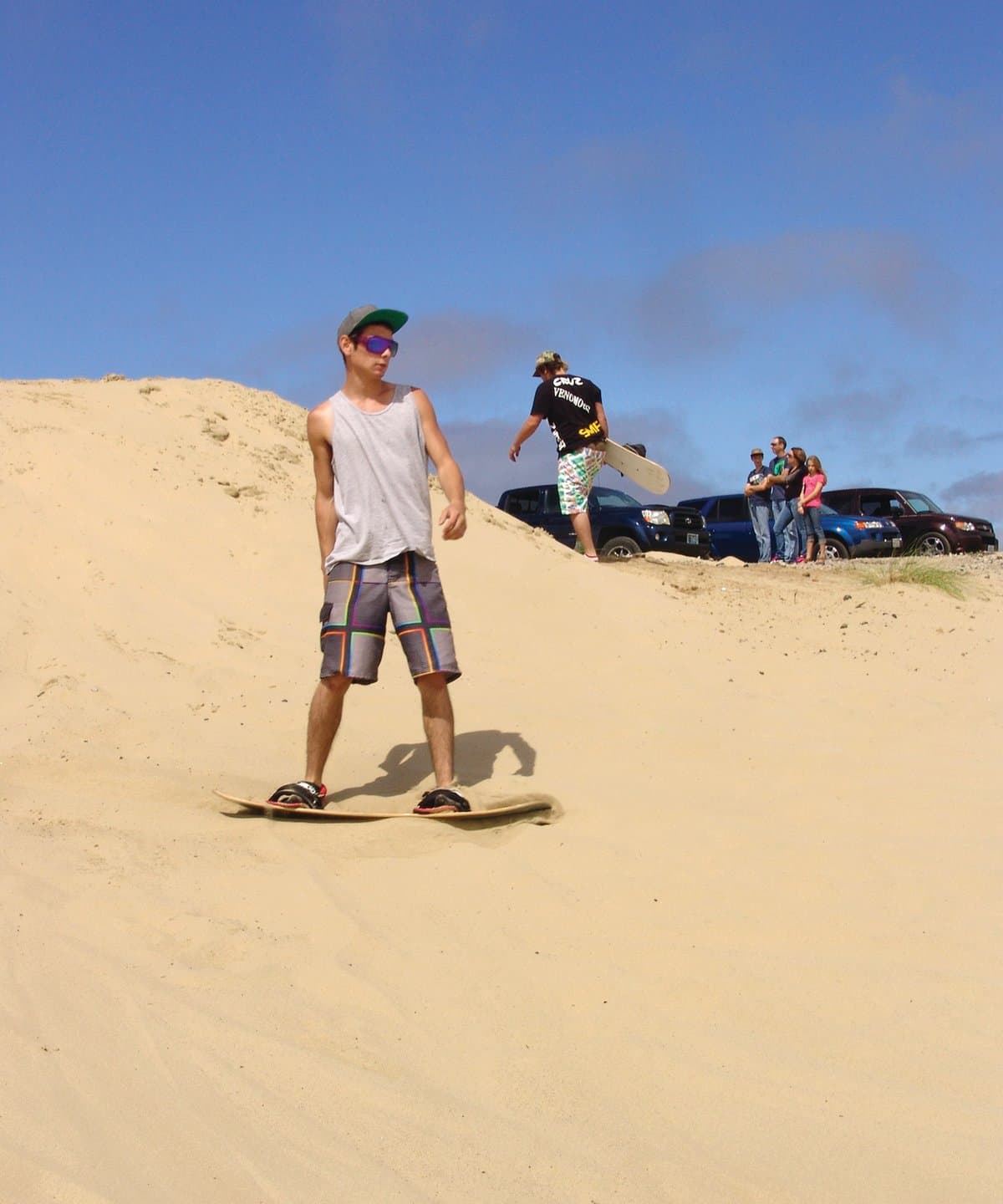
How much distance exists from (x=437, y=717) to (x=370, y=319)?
65.4 inches

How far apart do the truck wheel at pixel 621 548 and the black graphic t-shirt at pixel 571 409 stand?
19.9 ft

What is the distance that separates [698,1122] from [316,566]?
5.73 meters

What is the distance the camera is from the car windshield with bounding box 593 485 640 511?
16734mm

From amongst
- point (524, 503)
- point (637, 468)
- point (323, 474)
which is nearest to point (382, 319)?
point (323, 474)

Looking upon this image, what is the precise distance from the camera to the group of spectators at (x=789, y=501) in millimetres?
16359

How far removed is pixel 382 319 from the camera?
17.1 ft

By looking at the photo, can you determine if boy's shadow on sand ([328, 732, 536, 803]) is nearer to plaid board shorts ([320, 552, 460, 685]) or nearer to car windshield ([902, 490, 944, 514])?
plaid board shorts ([320, 552, 460, 685])

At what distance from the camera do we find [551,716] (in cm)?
667

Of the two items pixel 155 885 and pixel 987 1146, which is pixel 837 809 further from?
pixel 155 885

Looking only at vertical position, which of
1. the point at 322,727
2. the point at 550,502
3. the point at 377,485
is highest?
the point at 550,502

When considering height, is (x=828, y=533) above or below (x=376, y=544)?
above

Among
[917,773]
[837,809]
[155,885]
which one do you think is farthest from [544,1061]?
[917,773]

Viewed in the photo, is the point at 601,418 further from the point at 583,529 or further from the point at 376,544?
the point at 376,544

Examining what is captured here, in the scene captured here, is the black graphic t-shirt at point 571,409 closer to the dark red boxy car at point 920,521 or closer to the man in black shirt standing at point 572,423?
the man in black shirt standing at point 572,423
